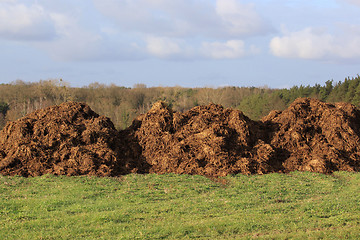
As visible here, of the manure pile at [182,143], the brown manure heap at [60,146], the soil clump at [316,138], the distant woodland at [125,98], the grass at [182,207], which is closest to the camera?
the grass at [182,207]

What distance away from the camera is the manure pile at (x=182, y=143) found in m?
16.3

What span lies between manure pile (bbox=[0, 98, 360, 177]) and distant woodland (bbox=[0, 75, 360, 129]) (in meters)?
26.6

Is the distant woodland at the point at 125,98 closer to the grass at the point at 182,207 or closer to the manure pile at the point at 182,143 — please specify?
the manure pile at the point at 182,143

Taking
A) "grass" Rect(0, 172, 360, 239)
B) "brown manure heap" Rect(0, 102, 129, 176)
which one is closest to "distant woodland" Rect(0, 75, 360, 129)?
"brown manure heap" Rect(0, 102, 129, 176)

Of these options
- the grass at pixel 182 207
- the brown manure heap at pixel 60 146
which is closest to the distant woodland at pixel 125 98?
the brown manure heap at pixel 60 146

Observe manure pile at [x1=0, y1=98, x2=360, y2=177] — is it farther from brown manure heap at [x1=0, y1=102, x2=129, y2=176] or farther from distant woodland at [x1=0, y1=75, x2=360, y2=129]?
distant woodland at [x1=0, y1=75, x2=360, y2=129]

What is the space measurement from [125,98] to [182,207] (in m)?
55.7

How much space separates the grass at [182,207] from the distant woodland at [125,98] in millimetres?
30227

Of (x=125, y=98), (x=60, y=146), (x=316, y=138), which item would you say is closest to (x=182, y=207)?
(x=60, y=146)

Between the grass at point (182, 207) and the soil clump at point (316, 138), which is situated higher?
the soil clump at point (316, 138)

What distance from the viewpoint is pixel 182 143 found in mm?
16953

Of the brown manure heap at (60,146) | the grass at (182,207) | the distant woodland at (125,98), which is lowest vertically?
the grass at (182,207)

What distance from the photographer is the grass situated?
356 inches

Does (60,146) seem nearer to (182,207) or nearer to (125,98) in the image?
(182,207)
